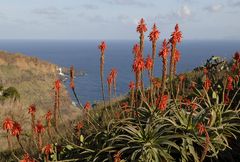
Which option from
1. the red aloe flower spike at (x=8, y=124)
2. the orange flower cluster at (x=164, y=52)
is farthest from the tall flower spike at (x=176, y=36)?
the red aloe flower spike at (x=8, y=124)

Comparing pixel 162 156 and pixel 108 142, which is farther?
pixel 108 142

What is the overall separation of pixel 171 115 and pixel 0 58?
136 ft

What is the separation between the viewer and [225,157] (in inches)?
242

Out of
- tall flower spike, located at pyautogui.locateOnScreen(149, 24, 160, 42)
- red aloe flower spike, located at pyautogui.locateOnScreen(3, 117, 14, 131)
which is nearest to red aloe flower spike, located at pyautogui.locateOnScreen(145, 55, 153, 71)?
tall flower spike, located at pyautogui.locateOnScreen(149, 24, 160, 42)

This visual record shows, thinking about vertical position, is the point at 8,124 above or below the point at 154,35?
below

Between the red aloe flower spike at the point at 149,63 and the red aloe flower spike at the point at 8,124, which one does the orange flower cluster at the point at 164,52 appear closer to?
the red aloe flower spike at the point at 149,63

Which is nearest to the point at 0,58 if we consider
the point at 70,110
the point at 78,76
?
the point at 70,110

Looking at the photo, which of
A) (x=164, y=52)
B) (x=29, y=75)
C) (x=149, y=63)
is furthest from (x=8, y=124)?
(x=29, y=75)

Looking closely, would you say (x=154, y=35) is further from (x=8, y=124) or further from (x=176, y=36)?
(x=8, y=124)

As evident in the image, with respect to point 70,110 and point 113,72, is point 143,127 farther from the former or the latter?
point 70,110

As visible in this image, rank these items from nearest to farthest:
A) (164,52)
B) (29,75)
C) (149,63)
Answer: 1. (164,52)
2. (149,63)
3. (29,75)

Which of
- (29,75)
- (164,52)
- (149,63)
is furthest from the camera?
(29,75)

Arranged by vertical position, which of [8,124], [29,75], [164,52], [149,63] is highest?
[164,52]

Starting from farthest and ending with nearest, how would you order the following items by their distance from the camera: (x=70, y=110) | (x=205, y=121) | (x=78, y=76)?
(x=78, y=76) < (x=70, y=110) < (x=205, y=121)
